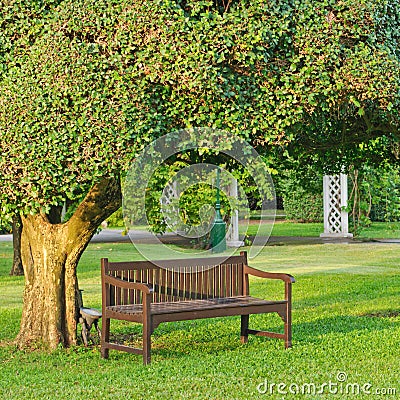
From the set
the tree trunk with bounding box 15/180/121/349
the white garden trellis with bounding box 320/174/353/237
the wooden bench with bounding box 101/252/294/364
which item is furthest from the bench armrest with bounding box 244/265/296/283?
the white garden trellis with bounding box 320/174/353/237

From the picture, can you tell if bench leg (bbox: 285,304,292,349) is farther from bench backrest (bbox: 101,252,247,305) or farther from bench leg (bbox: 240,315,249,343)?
bench backrest (bbox: 101,252,247,305)

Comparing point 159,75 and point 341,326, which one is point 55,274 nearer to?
point 159,75

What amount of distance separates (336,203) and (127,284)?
18772mm

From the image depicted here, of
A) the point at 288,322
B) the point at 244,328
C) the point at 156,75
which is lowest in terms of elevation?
the point at 244,328

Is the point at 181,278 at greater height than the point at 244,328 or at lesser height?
greater

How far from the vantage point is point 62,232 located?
8375 mm

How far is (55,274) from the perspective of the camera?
8367 millimetres

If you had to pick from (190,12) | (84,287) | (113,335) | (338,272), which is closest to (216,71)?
(190,12)

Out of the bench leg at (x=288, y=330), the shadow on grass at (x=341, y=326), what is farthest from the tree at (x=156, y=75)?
the shadow on grass at (x=341, y=326)

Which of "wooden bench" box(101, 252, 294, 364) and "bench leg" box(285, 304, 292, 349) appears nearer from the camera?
"wooden bench" box(101, 252, 294, 364)

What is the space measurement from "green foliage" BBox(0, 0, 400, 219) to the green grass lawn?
1.60 m

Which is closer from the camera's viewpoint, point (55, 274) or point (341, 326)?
point (55, 274)

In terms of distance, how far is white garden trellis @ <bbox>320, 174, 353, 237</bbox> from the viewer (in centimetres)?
2523

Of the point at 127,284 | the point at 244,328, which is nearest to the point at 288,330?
the point at 244,328
